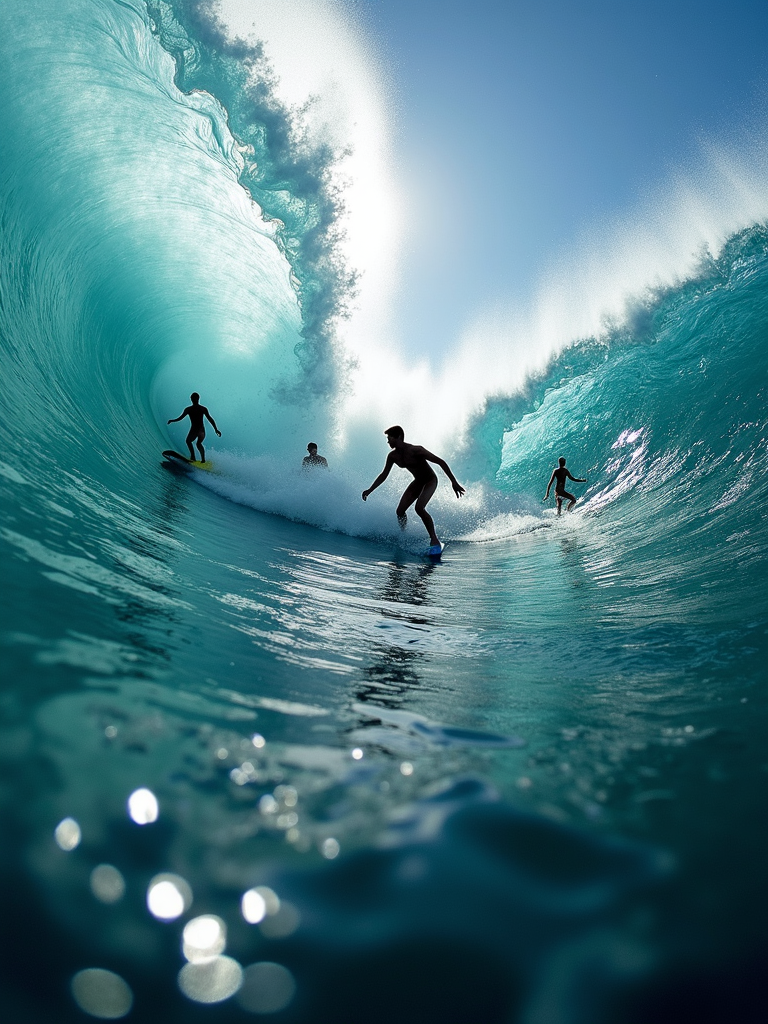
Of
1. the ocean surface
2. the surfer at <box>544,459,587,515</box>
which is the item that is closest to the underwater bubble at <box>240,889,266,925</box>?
the ocean surface

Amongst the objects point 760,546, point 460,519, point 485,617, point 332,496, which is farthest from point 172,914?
point 460,519

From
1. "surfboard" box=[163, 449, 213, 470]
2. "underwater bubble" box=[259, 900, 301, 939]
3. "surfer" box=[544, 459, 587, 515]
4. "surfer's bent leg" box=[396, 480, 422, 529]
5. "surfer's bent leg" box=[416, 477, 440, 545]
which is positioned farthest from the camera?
"surfer" box=[544, 459, 587, 515]

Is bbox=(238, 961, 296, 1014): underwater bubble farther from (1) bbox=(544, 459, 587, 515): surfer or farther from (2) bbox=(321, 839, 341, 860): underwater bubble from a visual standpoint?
(1) bbox=(544, 459, 587, 515): surfer

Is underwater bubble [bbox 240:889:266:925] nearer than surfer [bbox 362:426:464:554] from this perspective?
Yes

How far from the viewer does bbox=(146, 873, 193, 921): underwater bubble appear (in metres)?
0.74

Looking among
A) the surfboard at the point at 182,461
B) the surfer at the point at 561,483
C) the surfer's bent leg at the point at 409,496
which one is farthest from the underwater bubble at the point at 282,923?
the surfer at the point at 561,483

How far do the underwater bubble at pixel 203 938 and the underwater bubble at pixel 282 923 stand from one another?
5 cm

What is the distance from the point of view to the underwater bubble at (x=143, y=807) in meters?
0.90

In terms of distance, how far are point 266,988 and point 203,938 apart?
11 centimetres

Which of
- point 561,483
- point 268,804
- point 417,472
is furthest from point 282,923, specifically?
point 561,483

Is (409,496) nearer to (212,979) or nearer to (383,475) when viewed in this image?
(383,475)

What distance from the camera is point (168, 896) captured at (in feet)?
2.50

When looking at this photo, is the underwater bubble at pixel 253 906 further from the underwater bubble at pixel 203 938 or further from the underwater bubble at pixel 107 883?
the underwater bubble at pixel 107 883

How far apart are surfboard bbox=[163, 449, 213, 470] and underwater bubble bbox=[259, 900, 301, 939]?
1002 centimetres
